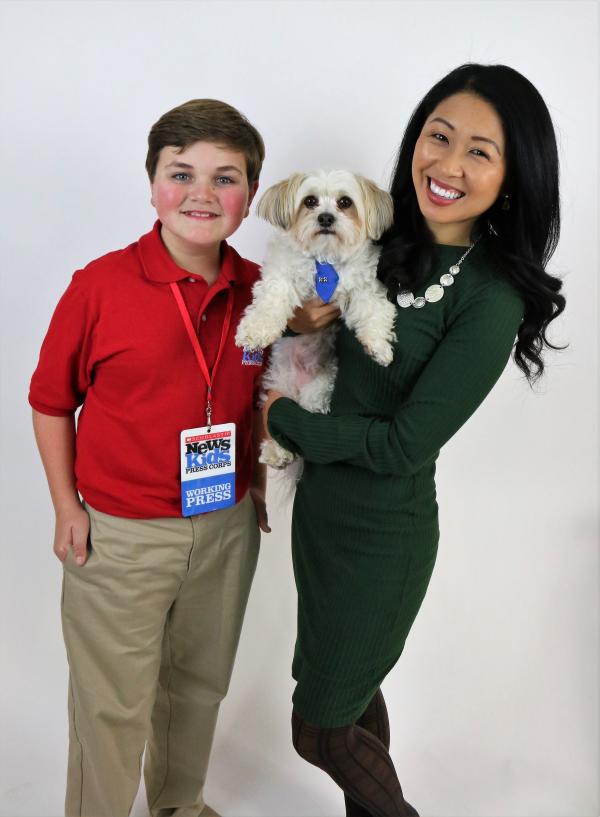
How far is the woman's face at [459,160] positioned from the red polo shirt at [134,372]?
1.81 ft

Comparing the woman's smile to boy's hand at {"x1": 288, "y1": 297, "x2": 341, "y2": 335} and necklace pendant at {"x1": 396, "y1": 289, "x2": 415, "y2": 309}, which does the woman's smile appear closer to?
necklace pendant at {"x1": 396, "y1": 289, "x2": 415, "y2": 309}

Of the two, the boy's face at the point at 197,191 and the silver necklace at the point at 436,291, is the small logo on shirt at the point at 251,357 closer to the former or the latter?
the boy's face at the point at 197,191

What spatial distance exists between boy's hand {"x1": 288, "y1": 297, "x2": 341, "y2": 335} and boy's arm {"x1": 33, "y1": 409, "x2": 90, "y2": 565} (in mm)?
619

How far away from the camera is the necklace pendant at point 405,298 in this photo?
1.90 m

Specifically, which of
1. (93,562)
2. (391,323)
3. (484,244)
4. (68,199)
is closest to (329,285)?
(391,323)

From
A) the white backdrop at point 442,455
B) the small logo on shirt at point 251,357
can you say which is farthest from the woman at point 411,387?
the white backdrop at point 442,455

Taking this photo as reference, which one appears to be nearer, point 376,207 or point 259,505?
point 376,207

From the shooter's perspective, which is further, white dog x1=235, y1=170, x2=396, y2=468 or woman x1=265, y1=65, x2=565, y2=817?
white dog x1=235, y1=170, x2=396, y2=468

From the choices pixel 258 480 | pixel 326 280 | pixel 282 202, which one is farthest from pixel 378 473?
pixel 282 202

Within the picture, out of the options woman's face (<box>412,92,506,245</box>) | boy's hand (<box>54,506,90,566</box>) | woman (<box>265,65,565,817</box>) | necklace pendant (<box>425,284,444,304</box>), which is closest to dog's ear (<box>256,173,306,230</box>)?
woman (<box>265,65,565,817</box>)

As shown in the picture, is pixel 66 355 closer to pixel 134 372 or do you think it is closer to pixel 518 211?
pixel 134 372

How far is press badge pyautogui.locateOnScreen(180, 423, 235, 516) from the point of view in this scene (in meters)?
2.04

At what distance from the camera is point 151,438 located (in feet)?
6.65

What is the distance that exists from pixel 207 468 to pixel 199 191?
26.0 inches
